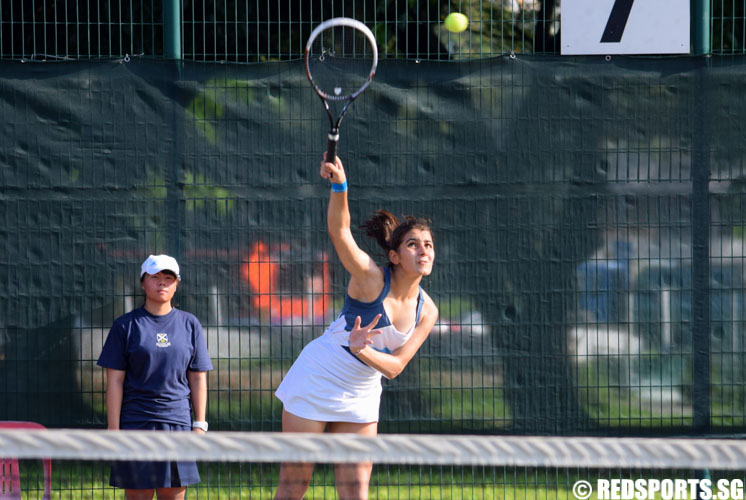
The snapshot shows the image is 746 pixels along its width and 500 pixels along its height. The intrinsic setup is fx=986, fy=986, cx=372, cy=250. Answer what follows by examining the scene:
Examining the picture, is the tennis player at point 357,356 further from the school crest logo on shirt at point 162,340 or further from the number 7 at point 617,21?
the number 7 at point 617,21

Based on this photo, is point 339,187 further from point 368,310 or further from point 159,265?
point 159,265

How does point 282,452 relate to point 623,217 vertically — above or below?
below

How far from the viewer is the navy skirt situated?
4.17m

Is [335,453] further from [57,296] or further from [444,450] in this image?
[57,296]

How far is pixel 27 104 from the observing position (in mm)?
4977

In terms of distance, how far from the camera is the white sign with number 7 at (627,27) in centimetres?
498

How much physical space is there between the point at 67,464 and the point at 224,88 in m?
2.14

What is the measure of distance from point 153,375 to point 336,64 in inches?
72.5

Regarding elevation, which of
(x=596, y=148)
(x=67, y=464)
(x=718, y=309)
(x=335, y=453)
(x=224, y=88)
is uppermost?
(x=224, y=88)

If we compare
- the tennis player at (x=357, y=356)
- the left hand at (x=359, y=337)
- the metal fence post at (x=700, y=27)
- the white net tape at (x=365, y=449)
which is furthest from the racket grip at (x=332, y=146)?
the metal fence post at (x=700, y=27)

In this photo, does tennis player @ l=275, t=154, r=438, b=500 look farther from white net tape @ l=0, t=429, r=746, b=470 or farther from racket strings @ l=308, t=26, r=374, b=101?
white net tape @ l=0, t=429, r=746, b=470

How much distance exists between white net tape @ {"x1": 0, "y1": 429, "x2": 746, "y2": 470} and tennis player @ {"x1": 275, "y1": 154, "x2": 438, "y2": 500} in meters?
1.33

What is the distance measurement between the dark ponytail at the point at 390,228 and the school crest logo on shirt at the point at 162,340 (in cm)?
100

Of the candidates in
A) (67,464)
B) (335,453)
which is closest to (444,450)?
(335,453)
